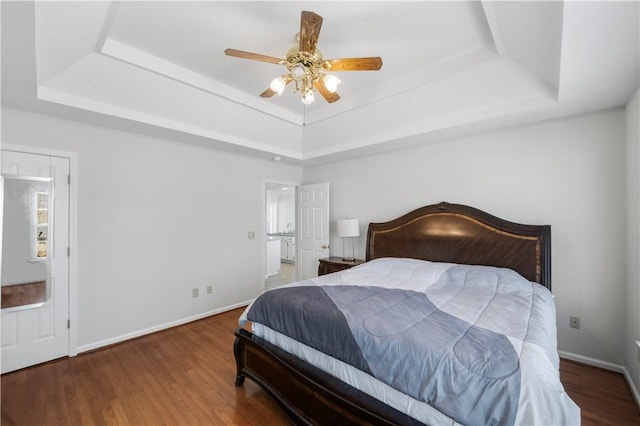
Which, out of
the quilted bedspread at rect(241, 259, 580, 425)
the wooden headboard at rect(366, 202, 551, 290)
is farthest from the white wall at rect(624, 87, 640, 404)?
the quilted bedspread at rect(241, 259, 580, 425)

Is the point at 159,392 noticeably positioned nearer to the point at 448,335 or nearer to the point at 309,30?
the point at 448,335

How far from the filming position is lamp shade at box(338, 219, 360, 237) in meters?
4.17

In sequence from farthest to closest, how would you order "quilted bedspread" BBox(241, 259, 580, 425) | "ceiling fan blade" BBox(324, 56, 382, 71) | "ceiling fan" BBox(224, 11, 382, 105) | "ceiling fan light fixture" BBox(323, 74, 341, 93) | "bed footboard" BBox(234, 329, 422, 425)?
"ceiling fan light fixture" BBox(323, 74, 341, 93) < "ceiling fan blade" BBox(324, 56, 382, 71) < "ceiling fan" BBox(224, 11, 382, 105) < "bed footboard" BBox(234, 329, 422, 425) < "quilted bedspread" BBox(241, 259, 580, 425)

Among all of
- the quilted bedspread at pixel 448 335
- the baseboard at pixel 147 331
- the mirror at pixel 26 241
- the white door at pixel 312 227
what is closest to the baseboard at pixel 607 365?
the quilted bedspread at pixel 448 335

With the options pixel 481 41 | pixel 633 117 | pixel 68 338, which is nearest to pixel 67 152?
pixel 68 338

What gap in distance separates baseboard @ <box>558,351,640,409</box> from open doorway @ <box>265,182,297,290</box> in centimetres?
438

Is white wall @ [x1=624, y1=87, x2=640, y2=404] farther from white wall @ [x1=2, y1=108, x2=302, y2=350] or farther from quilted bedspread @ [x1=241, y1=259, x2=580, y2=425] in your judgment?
white wall @ [x1=2, y1=108, x2=302, y2=350]

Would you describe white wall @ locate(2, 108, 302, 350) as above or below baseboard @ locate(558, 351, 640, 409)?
above

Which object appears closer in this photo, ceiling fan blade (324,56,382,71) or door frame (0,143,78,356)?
ceiling fan blade (324,56,382,71)

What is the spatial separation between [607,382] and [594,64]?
2592mm

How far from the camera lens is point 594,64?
1.85m

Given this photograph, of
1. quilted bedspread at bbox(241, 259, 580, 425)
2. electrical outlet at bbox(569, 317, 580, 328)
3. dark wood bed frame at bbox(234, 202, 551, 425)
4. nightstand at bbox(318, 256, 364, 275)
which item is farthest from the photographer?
nightstand at bbox(318, 256, 364, 275)

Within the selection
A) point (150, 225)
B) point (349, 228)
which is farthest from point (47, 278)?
point (349, 228)

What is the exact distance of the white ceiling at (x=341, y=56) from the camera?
175cm
